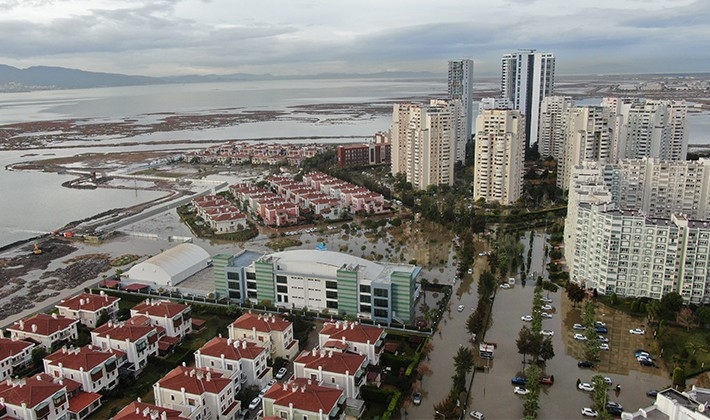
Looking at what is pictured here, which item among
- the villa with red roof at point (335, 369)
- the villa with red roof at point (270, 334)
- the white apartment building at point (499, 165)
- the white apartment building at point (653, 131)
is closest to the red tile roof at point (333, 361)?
the villa with red roof at point (335, 369)

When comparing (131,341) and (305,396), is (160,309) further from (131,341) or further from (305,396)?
(305,396)

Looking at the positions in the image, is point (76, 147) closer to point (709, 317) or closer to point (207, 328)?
point (207, 328)

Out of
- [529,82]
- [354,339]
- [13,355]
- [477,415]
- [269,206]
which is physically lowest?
[477,415]

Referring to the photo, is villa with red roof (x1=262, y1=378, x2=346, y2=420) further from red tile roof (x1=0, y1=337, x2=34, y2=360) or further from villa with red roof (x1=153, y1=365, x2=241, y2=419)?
red tile roof (x1=0, y1=337, x2=34, y2=360)

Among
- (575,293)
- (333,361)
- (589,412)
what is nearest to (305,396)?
(333,361)

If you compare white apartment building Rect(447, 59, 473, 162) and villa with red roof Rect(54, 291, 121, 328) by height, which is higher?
white apartment building Rect(447, 59, 473, 162)

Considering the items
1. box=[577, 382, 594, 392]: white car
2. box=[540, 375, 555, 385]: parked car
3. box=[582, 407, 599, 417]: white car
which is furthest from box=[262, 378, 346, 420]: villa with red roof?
box=[577, 382, 594, 392]: white car

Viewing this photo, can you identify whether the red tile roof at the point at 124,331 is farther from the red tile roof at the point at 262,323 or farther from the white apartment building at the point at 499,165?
the white apartment building at the point at 499,165
